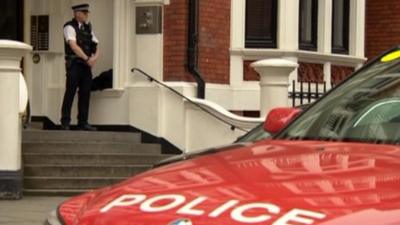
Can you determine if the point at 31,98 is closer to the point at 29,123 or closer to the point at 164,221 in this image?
the point at 29,123

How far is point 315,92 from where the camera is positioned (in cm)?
1483

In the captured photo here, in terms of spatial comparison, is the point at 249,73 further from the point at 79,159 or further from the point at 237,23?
the point at 79,159

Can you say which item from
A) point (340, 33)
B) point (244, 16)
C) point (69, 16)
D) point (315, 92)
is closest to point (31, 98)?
point (69, 16)

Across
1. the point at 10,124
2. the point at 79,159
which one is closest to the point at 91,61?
the point at 79,159

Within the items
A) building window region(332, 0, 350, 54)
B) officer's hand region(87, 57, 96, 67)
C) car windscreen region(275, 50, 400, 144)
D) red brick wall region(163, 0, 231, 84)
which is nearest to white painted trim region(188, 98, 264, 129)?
red brick wall region(163, 0, 231, 84)

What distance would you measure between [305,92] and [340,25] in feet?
7.61

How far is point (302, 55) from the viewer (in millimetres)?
14836

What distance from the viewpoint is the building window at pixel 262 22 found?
14633mm

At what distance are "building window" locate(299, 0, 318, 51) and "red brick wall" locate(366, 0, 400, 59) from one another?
2.97m

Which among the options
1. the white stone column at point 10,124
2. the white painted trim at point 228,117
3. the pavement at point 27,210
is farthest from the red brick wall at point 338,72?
the white stone column at point 10,124

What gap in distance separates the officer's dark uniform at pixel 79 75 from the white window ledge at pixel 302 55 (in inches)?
96.6

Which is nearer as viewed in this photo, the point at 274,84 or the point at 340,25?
the point at 274,84

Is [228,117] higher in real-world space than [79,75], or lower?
lower

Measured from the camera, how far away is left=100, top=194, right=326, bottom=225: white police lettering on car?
272 cm
